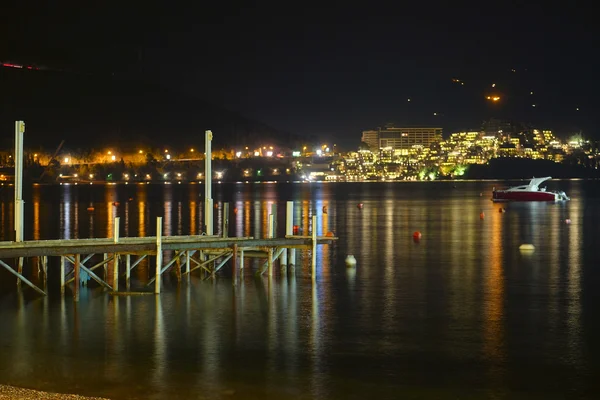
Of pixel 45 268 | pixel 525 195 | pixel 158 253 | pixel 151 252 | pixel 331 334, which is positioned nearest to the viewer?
pixel 331 334

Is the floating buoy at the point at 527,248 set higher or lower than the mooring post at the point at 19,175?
lower

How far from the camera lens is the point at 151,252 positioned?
83.9 ft

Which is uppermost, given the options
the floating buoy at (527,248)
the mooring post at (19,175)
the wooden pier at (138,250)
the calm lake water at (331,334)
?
the mooring post at (19,175)

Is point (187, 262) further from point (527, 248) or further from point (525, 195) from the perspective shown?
point (525, 195)

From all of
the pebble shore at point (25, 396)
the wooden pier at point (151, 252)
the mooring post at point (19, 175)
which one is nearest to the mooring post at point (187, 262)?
the wooden pier at point (151, 252)

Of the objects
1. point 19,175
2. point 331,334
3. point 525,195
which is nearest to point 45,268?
point 19,175

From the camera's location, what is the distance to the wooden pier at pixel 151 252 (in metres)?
24.0

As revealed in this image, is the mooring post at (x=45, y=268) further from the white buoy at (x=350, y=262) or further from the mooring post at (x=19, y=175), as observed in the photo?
the white buoy at (x=350, y=262)

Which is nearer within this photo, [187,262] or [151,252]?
[151,252]

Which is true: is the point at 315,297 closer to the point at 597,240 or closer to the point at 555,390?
the point at 555,390

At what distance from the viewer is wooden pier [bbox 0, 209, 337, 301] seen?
24.0 meters

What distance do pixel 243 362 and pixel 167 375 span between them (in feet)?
6.03

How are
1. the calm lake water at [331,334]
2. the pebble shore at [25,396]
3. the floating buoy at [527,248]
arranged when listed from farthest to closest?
the floating buoy at [527,248] → the calm lake water at [331,334] → the pebble shore at [25,396]

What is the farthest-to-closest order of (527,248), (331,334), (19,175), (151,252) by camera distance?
(527,248) → (151,252) → (19,175) → (331,334)
